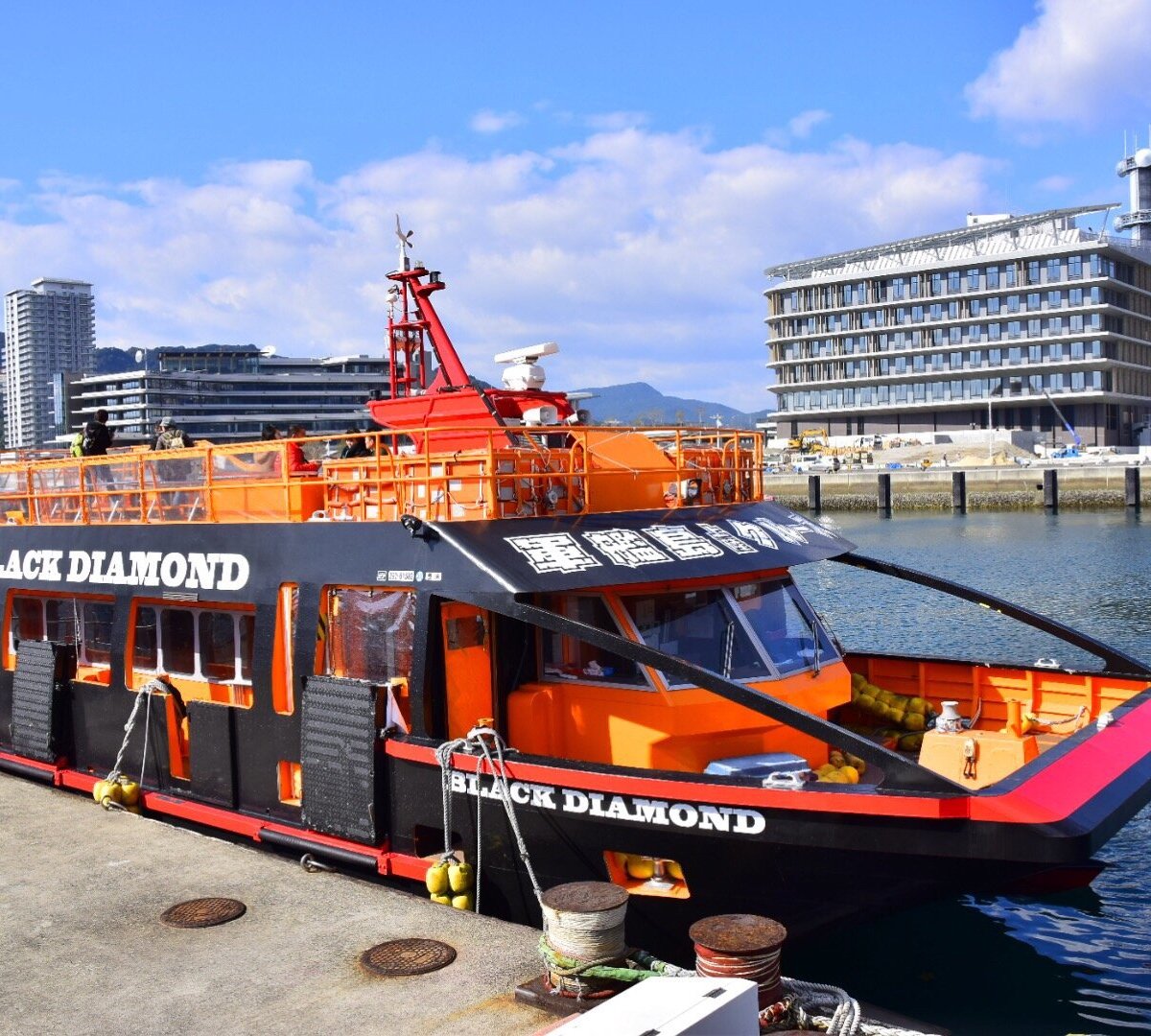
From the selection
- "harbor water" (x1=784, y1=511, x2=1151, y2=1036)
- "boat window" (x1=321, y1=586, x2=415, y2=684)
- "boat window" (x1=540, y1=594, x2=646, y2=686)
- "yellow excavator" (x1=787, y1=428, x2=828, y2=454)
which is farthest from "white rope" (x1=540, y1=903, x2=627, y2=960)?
"yellow excavator" (x1=787, y1=428, x2=828, y2=454)

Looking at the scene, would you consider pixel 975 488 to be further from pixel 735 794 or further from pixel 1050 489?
pixel 735 794

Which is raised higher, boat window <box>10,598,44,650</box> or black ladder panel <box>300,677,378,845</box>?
boat window <box>10,598,44,650</box>

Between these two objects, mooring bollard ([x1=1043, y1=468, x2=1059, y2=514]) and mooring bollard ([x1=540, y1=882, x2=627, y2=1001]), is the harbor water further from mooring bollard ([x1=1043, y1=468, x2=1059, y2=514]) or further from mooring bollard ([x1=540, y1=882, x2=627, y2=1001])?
mooring bollard ([x1=1043, y1=468, x2=1059, y2=514])

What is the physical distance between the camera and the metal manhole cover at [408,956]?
22.8 feet

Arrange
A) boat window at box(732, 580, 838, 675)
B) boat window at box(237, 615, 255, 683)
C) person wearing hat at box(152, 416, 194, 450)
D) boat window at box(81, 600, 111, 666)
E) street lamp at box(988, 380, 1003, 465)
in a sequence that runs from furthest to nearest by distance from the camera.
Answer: street lamp at box(988, 380, 1003, 465) → person wearing hat at box(152, 416, 194, 450) → boat window at box(81, 600, 111, 666) → boat window at box(237, 615, 255, 683) → boat window at box(732, 580, 838, 675)

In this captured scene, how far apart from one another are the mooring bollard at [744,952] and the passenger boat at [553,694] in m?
1.00

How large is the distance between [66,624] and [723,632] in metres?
7.90

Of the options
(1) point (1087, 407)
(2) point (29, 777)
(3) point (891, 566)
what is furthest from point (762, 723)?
(1) point (1087, 407)

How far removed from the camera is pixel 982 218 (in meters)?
122

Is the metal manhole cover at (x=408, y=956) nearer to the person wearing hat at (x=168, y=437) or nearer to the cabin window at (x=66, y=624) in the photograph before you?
the cabin window at (x=66, y=624)

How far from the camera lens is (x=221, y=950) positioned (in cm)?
736

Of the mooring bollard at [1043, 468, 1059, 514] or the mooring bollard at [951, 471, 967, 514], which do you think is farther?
the mooring bollard at [951, 471, 967, 514]

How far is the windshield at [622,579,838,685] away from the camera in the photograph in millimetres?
9008

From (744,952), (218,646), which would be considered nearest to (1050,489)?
(218,646)
